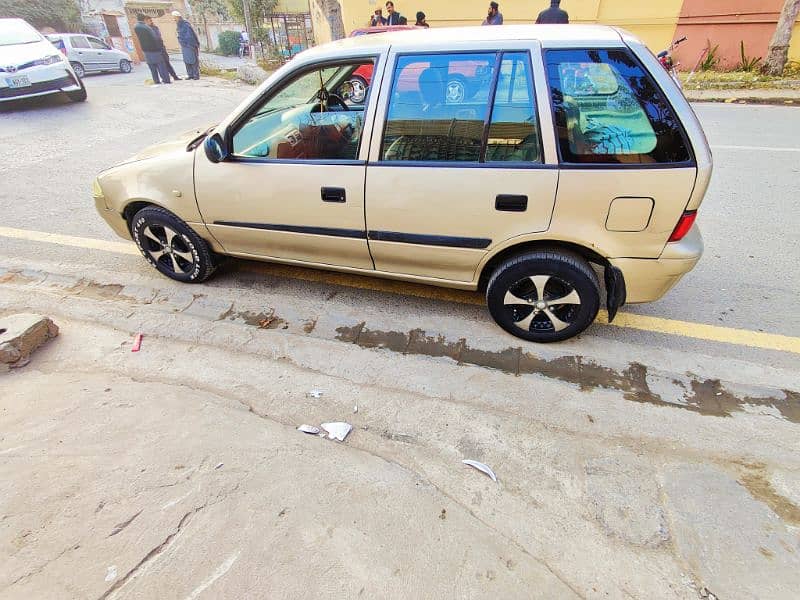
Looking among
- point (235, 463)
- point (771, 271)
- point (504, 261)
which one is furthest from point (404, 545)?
point (771, 271)

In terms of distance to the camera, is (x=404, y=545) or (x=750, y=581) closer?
(x=750, y=581)

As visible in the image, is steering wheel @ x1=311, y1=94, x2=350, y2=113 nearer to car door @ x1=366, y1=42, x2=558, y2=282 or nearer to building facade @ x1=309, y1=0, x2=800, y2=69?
car door @ x1=366, y1=42, x2=558, y2=282

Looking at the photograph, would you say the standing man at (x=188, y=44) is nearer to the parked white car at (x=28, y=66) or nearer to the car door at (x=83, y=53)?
the parked white car at (x=28, y=66)

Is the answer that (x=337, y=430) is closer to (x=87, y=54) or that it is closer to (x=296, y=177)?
(x=296, y=177)

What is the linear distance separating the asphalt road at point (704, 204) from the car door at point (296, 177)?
0.57 metres

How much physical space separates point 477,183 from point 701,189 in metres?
1.13

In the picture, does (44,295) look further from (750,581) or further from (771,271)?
(771,271)

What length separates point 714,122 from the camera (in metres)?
8.09

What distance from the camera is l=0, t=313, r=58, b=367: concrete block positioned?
2.61m

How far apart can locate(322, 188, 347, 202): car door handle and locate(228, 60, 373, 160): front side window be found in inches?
7.9

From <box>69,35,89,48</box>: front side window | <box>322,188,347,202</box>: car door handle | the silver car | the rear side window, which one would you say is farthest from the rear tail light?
<box>69,35,89,48</box>: front side window

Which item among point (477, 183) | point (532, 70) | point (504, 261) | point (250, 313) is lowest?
point (250, 313)

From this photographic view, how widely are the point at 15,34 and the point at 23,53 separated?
747 mm

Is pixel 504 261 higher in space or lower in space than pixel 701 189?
lower
